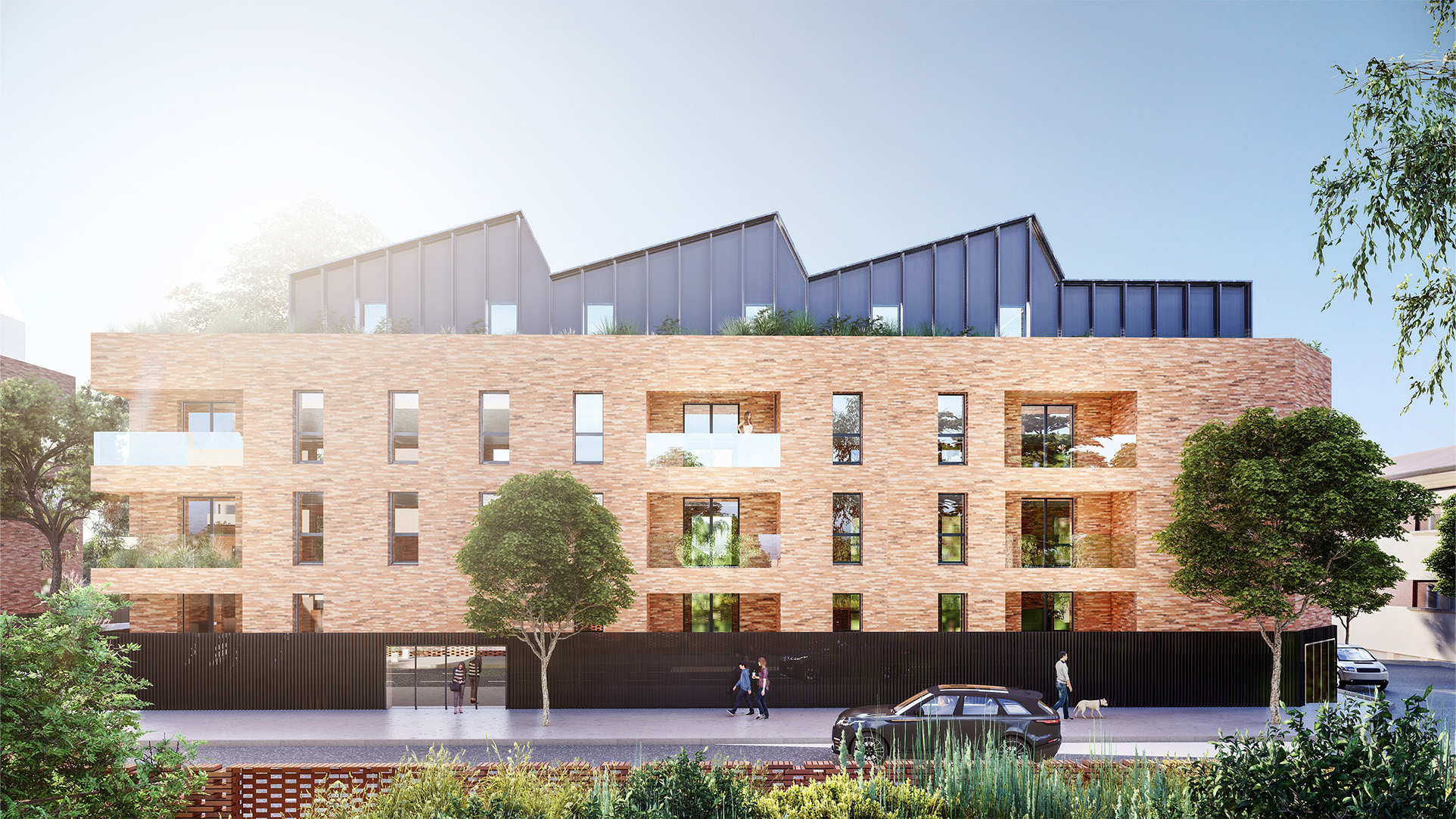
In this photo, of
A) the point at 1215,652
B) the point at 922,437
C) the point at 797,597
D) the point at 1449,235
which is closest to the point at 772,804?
the point at 1449,235

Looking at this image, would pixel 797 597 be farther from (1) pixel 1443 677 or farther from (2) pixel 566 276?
(1) pixel 1443 677

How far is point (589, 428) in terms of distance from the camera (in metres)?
19.4

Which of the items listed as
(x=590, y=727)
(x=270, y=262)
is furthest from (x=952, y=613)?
(x=270, y=262)

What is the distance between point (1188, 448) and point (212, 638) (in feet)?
78.2

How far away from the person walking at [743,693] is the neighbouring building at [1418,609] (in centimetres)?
3094

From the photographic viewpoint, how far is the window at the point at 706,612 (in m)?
20.1

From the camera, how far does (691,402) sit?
20.8 m

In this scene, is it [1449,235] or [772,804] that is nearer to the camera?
[772,804]

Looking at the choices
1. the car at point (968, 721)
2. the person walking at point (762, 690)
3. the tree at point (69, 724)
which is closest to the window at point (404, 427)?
the person walking at point (762, 690)

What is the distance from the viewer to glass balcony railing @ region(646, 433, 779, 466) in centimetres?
1912

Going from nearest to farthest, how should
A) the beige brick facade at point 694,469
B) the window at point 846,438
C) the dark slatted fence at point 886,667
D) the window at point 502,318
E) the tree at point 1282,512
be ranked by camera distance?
1. the tree at point 1282,512
2. the dark slatted fence at point 886,667
3. the beige brick facade at point 694,469
4. the window at point 846,438
5. the window at point 502,318

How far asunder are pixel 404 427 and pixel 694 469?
24.9 feet

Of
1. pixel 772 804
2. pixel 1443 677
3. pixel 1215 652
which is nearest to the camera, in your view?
pixel 772 804

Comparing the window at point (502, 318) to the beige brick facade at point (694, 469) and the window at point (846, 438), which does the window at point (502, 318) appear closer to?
the beige brick facade at point (694, 469)
